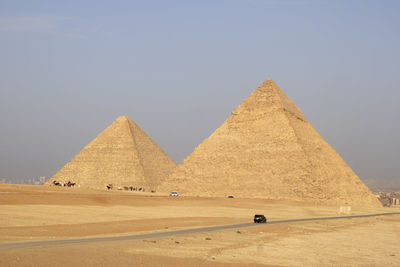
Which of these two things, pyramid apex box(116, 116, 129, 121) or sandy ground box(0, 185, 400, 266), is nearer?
sandy ground box(0, 185, 400, 266)

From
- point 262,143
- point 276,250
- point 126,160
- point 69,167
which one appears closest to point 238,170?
point 262,143

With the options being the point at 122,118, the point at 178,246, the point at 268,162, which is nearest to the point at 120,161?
the point at 122,118

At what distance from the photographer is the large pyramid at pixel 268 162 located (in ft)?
259

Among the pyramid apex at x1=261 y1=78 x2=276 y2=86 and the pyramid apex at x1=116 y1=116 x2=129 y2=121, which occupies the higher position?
the pyramid apex at x1=261 y1=78 x2=276 y2=86

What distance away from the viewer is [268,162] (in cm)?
8338

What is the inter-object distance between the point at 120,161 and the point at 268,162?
3480cm

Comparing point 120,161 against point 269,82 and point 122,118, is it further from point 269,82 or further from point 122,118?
point 269,82

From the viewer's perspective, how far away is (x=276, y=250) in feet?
72.6

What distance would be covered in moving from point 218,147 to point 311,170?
16829 millimetres

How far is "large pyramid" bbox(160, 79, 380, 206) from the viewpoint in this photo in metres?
79.1

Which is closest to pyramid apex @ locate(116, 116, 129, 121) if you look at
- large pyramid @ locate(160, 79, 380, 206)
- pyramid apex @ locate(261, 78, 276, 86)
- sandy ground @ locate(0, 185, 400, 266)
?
large pyramid @ locate(160, 79, 380, 206)

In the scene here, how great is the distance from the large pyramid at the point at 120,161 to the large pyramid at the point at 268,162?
16.3 metres

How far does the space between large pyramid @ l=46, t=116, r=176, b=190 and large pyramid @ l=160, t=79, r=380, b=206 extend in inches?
642

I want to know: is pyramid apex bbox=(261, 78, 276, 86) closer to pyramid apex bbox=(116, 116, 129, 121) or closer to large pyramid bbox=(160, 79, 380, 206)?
large pyramid bbox=(160, 79, 380, 206)
